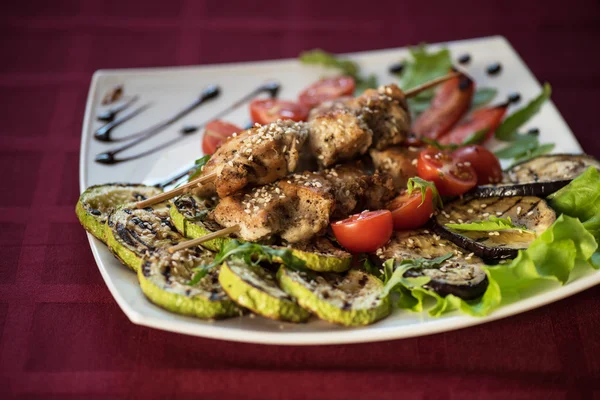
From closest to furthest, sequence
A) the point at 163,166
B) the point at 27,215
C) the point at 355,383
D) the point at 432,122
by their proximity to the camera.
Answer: the point at 355,383
the point at 27,215
the point at 163,166
the point at 432,122

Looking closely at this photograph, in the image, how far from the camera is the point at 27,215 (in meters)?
5.27

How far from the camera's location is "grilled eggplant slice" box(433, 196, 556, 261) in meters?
4.39

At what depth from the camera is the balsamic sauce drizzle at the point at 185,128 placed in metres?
5.69

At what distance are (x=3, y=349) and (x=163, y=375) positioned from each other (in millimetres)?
1024

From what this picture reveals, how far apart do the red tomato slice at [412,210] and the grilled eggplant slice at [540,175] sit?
50cm

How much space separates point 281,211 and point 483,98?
303 cm

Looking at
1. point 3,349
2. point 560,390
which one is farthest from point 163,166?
point 560,390

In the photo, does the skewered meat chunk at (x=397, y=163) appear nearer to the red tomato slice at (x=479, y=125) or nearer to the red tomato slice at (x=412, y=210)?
the red tomato slice at (x=412, y=210)

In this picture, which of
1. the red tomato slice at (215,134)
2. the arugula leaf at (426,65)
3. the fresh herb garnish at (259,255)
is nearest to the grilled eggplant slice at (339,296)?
the fresh herb garnish at (259,255)

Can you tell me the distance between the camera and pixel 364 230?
442cm

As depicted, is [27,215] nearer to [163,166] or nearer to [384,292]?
[163,166]

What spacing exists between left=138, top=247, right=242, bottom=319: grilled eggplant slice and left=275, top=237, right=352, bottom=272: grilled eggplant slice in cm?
52

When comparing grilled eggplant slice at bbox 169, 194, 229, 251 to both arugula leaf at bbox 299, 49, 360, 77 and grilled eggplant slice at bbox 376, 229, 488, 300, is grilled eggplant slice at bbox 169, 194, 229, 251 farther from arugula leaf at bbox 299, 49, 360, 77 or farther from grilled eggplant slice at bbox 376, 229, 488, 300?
arugula leaf at bbox 299, 49, 360, 77

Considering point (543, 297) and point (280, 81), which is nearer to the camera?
point (543, 297)
